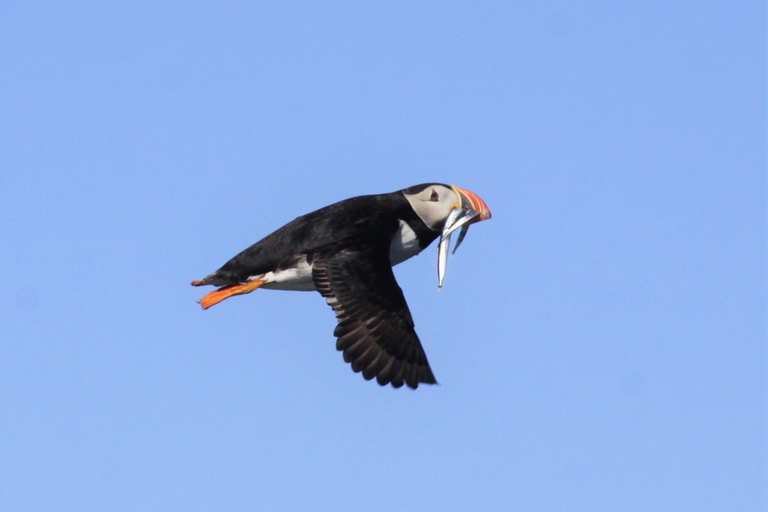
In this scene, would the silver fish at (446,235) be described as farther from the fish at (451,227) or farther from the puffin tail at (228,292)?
the puffin tail at (228,292)

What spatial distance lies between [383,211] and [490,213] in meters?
1.31

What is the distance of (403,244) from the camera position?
552 inches

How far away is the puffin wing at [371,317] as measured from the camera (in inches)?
486

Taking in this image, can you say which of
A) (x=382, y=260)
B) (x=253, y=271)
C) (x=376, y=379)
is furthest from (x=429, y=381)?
(x=253, y=271)

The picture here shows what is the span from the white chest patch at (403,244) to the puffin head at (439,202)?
246 millimetres

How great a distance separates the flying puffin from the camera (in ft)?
40.9

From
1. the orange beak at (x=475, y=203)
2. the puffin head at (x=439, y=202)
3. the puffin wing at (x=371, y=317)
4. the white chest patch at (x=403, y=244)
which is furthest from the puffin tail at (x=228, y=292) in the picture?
the orange beak at (x=475, y=203)

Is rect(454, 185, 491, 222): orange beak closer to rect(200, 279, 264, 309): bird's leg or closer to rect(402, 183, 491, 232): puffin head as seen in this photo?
rect(402, 183, 491, 232): puffin head

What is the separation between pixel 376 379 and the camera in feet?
40.4

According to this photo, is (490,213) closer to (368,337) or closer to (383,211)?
(383,211)

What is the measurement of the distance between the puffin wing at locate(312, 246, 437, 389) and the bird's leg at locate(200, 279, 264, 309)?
0.75 m

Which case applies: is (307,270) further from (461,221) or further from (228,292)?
(461,221)

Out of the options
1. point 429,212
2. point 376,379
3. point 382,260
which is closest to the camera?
point 376,379

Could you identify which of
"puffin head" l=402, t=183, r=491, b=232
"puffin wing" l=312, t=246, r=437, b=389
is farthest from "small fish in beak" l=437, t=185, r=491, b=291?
"puffin wing" l=312, t=246, r=437, b=389
